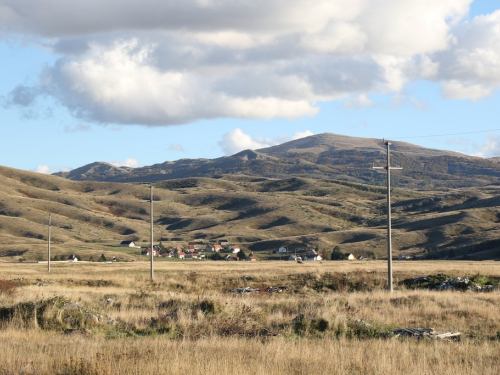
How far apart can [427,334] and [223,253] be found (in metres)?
114

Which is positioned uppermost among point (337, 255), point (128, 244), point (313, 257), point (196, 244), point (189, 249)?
point (128, 244)

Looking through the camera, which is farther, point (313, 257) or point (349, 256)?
point (313, 257)

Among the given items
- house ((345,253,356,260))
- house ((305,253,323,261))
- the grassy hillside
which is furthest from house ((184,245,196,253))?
house ((345,253,356,260))

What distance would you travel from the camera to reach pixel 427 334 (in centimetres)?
1343

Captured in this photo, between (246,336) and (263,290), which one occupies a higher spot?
(246,336)

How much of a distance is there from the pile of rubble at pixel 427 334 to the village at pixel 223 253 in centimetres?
9011

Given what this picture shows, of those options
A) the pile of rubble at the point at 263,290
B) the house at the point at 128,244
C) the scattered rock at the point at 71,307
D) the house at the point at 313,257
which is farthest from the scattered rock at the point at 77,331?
the house at the point at 128,244

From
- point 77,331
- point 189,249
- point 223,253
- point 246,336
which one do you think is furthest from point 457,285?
point 189,249

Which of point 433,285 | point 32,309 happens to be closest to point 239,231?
point 433,285

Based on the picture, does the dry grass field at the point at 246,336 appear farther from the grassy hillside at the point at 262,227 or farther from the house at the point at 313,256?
the house at the point at 313,256

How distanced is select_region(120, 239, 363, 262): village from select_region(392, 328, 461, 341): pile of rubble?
9011 centimetres

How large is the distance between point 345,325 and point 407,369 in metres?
5.12

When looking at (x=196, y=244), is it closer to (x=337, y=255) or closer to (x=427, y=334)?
(x=337, y=255)

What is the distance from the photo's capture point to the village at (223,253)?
111312 millimetres
